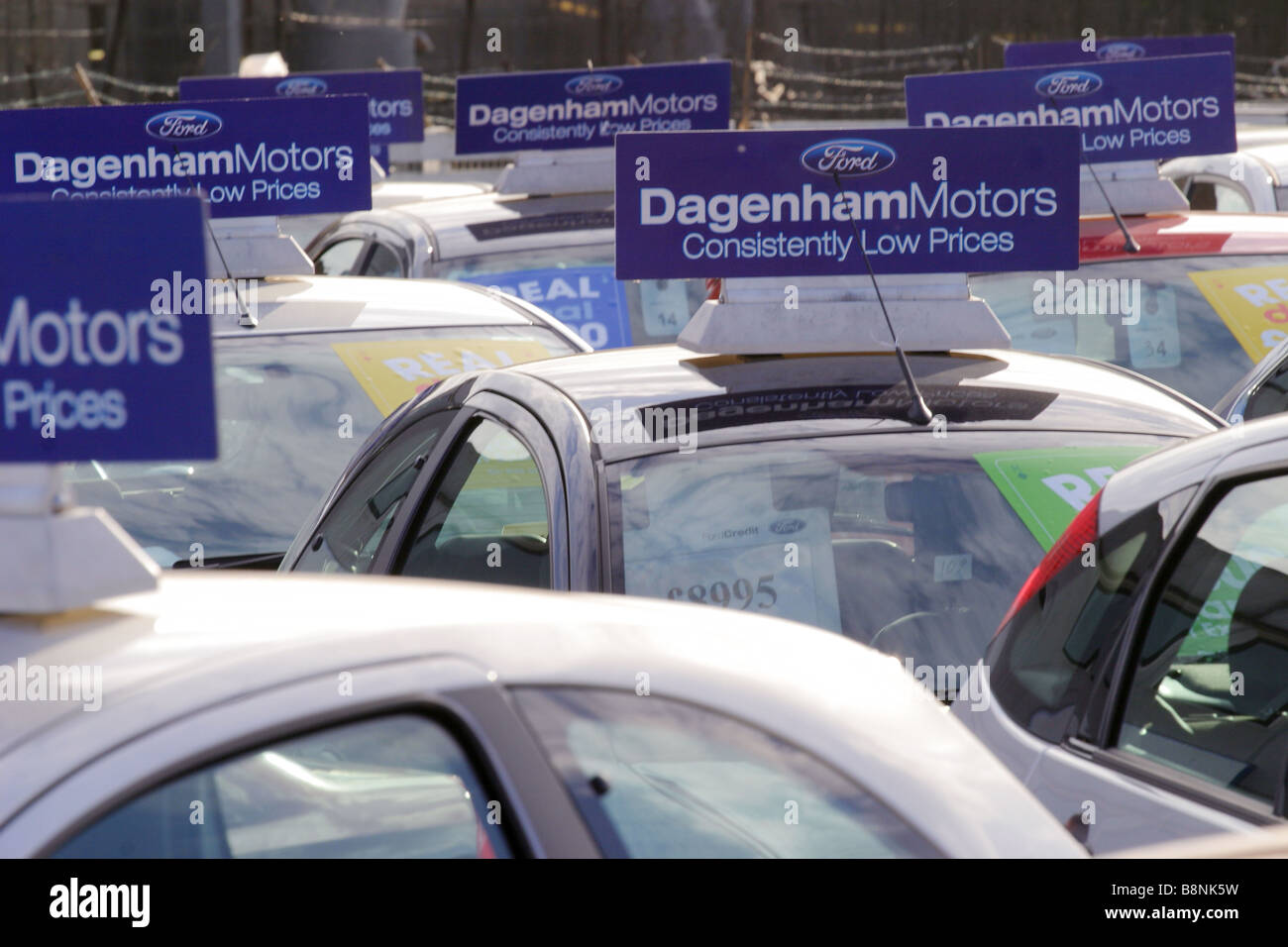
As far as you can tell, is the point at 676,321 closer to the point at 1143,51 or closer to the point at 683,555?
the point at 683,555

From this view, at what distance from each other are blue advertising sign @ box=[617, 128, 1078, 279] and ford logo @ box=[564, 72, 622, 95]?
5392mm

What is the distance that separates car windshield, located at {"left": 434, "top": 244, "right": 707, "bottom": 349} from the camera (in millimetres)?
7242

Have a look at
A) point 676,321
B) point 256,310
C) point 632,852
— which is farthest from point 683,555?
point 676,321

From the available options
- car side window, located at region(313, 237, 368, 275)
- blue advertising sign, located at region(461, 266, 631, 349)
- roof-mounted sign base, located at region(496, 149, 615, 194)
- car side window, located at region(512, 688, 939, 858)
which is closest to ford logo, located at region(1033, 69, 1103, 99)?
blue advertising sign, located at region(461, 266, 631, 349)

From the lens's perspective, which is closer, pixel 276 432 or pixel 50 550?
pixel 50 550

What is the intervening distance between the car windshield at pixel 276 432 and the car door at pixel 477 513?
846 millimetres

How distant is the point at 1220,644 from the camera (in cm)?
280

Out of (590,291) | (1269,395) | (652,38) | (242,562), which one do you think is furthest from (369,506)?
(652,38)

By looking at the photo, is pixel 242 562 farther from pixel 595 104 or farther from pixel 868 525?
pixel 595 104

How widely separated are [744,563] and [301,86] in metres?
9.34

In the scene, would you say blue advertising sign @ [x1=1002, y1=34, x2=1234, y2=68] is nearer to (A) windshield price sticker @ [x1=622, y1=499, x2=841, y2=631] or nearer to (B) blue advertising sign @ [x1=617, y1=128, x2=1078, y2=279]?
(B) blue advertising sign @ [x1=617, y1=128, x2=1078, y2=279]

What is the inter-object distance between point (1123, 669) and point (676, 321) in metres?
4.62

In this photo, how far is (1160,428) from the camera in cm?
366
